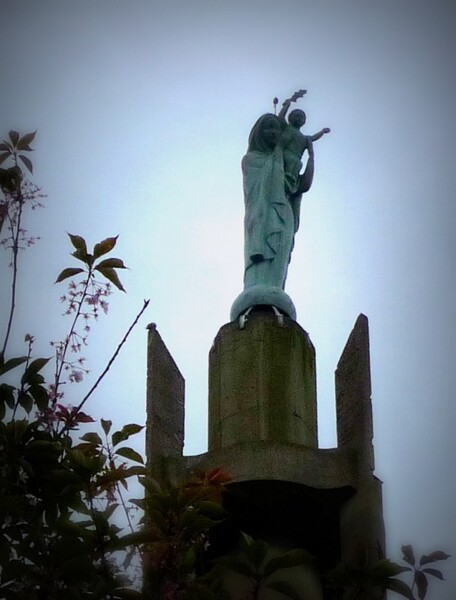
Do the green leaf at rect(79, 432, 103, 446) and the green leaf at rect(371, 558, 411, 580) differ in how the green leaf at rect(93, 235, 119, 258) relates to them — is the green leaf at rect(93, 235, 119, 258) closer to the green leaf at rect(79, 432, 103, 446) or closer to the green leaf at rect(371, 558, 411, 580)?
the green leaf at rect(79, 432, 103, 446)

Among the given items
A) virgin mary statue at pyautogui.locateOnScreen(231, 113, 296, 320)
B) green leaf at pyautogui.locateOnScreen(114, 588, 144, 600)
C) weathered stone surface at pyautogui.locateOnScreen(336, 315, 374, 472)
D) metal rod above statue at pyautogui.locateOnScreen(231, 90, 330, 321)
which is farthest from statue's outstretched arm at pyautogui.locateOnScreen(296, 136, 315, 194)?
green leaf at pyautogui.locateOnScreen(114, 588, 144, 600)

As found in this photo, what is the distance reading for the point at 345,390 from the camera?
11148 mm

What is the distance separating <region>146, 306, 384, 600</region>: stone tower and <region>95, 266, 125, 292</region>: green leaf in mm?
3024

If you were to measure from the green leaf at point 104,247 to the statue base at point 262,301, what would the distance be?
13.3 ft

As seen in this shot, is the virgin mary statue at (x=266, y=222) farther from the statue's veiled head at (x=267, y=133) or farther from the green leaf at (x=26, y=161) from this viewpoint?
the green leaf at (x=26, y=161)

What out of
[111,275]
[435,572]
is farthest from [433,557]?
[111,275]

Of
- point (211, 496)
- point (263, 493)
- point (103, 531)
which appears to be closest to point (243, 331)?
point (263, 493)

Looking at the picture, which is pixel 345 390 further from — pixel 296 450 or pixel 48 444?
pixel 48 444

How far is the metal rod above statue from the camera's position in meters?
11.8

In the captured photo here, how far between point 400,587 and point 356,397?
429 cm

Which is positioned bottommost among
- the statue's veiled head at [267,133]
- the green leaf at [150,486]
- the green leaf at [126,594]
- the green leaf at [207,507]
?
the green leaf at [126,594]

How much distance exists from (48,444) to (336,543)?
14.2 ft

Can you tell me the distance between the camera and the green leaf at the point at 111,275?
725 cm

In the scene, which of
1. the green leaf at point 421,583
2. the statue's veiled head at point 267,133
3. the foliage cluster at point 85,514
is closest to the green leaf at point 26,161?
the foliage cluster at point 85,514
